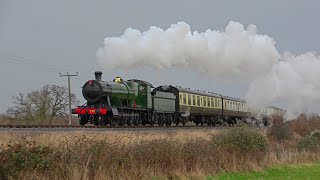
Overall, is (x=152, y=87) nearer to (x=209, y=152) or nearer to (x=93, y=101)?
(x=93, y=101)

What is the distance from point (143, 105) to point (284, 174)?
59.8 feet

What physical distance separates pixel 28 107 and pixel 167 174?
1952 inches

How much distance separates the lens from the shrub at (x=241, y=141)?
20.1 meters

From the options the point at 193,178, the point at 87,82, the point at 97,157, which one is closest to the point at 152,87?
the point at 87,82

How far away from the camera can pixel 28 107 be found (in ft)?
202

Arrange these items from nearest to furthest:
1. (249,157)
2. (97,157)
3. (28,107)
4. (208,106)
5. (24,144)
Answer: (24,144), (97,157), (249,157), (208,106), (28,107)

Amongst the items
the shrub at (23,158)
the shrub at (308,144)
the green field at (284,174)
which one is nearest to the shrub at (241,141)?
the green field at (284,174)

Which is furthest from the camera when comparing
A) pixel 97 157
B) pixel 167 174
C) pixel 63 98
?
pixel 63 98

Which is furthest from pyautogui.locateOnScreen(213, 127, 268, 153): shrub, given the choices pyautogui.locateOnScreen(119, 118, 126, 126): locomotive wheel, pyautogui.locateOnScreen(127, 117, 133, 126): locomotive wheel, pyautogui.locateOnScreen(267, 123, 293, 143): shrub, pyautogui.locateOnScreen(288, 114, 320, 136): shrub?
pyautogui.locateOnScreen(288, 114, 320, 136): shrub

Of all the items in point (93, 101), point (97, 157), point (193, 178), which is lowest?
point (193, 178)

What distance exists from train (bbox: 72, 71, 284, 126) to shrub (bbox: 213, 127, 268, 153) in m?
11.5

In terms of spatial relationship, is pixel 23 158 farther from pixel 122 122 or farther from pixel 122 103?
pixel 122 103

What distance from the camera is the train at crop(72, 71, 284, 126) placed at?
Answer: 105 ft

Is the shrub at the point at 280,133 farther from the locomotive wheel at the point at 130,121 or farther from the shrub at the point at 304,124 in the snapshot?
the locomotive wheel at the point at 130,121
